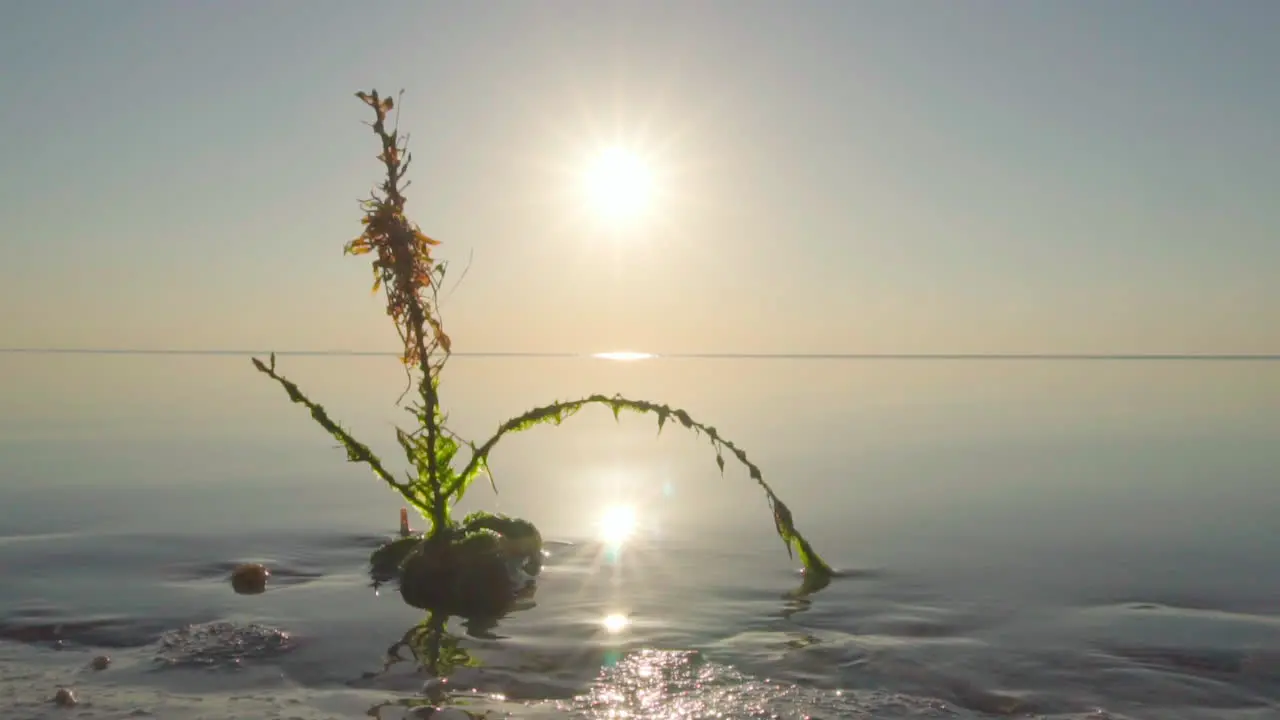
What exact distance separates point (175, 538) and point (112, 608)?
12.5 ft

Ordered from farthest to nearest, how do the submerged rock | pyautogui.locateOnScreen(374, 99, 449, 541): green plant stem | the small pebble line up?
pyautogui.locateOnScreen(374, 99, 449, 541): green plant stem < the submerged rock < the small pebble

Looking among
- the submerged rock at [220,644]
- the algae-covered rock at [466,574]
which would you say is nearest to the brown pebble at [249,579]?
the algae-covered rock at [466,574]

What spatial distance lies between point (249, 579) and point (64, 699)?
11.6 feet

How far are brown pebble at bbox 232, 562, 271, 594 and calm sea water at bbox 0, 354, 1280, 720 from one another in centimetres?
16

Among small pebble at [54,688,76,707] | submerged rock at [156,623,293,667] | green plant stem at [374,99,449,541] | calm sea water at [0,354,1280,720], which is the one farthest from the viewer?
green plant stem at [374,99,449,541]

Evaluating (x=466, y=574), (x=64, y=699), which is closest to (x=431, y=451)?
(x=466, y=574)

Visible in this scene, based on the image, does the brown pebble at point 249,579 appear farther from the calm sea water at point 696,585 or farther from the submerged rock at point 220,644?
the submerged rock at point 220,644

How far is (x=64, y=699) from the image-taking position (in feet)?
19.6

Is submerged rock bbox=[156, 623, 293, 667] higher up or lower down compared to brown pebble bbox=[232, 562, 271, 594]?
lower down

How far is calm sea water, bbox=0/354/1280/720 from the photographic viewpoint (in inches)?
257

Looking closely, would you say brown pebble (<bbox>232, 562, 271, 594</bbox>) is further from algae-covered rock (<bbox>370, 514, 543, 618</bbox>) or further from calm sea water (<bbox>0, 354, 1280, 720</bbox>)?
algae-covered rock (<bbox>370, 514, 543, 618</bbox>)

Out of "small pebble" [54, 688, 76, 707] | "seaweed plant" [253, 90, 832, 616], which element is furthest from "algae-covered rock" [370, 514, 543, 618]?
"small pebble" [54, 688, 76, 707]

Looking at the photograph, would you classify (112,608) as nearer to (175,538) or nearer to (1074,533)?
(175,538)

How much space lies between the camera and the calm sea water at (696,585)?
652 centimetres
